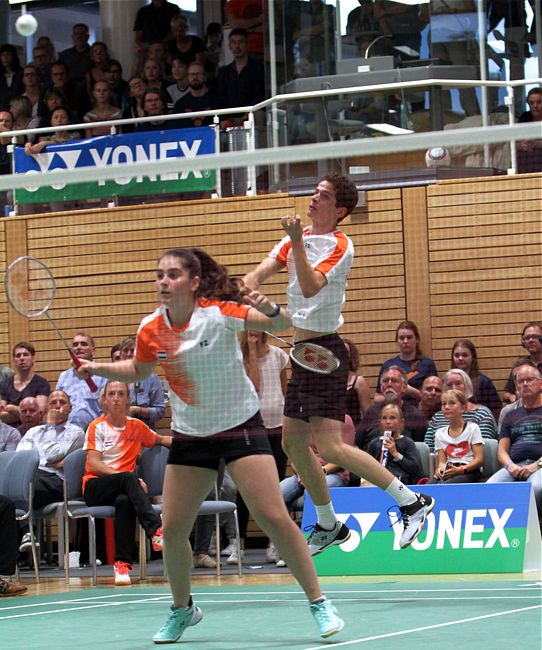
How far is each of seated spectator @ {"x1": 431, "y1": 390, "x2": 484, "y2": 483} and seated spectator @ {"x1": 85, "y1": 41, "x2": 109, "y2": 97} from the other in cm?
758

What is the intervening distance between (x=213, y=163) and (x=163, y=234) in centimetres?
806

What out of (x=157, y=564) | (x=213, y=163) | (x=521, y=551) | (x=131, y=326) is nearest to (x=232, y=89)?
(x=131, y=326)

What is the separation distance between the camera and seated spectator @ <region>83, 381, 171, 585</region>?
1066cm

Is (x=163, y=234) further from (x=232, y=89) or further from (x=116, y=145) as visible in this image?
(x=232, y=89)

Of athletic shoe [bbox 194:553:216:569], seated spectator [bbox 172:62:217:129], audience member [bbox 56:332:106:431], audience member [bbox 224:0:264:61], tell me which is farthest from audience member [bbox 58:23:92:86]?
athletic shoe [bbox 194:553:216:569]

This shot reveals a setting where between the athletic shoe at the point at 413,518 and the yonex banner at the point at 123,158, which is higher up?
the yonex banner at the point at 123,158

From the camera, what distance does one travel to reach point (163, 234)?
1400cm

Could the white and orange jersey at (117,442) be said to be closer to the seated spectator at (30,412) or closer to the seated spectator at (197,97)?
the seated spectator at (30,412)

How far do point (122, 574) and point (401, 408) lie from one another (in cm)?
263

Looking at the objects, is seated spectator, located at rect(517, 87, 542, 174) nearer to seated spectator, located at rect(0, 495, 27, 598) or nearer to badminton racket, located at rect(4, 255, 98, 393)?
badminton racket, located at rect(4, 255, 98, 393)

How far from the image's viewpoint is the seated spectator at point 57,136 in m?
14.5

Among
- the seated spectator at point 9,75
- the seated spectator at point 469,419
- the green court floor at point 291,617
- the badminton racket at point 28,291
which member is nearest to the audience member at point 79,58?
the seated spectator at point 9,75

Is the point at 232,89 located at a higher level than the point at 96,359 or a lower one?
higher

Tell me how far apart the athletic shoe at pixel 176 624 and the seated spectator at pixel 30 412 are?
223 inches
